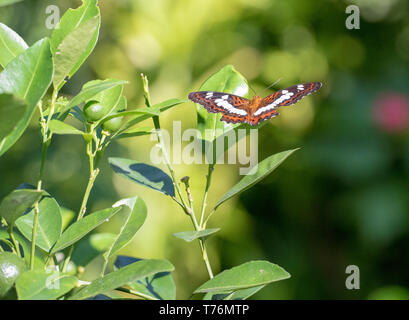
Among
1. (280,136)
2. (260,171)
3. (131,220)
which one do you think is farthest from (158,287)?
(280,136)

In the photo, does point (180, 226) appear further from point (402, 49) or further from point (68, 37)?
point (68, 37)

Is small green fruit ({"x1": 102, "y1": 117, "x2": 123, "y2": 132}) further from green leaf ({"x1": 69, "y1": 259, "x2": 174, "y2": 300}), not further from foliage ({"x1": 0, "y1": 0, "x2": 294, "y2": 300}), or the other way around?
green leaf ({"x1": 69, "y1": 259, "x2": 174, "y2": 300})

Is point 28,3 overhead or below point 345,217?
overhead

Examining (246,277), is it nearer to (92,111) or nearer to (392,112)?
(92,111)

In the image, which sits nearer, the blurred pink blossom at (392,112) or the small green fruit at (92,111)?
the small green fruit at (92,111)

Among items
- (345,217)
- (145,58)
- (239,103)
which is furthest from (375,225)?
(239,103)

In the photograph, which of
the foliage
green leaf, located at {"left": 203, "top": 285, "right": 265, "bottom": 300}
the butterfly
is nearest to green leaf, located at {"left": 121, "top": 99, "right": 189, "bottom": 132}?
the foliage

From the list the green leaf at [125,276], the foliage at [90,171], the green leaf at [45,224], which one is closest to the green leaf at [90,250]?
the foliage at [90,171]

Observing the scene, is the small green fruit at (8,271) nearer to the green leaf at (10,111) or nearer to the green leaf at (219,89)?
the green leaf at (10,111)
